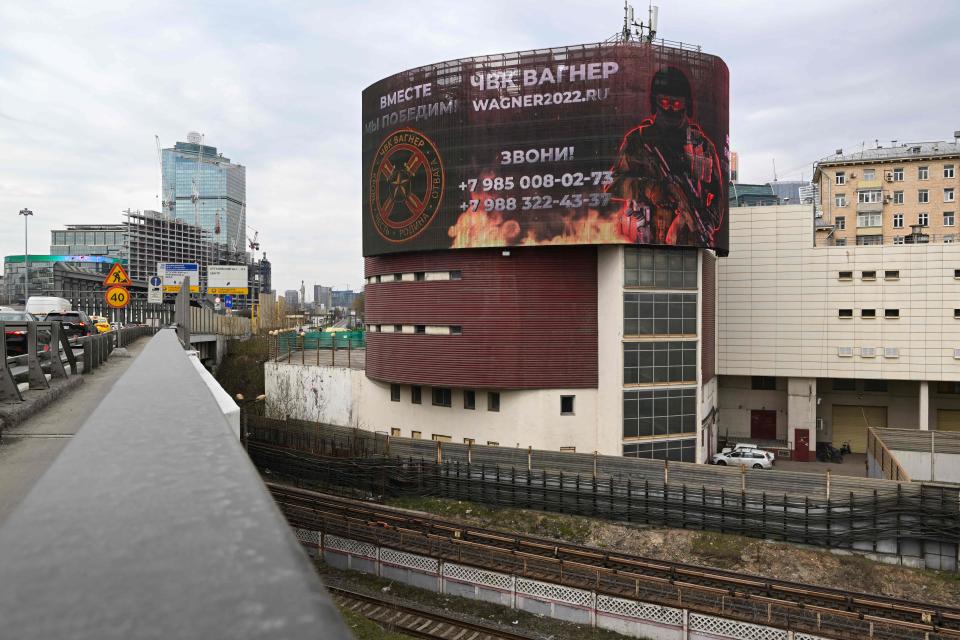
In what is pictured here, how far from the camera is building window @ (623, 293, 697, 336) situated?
34.3 metres

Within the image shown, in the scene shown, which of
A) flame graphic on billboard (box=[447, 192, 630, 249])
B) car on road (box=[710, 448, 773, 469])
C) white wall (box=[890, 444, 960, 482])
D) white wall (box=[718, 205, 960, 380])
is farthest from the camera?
white wall (box=[718, 205, 960, 380])

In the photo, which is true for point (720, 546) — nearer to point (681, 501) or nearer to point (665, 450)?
point (681, 501)

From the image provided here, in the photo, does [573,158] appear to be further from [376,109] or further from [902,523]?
[902,523]

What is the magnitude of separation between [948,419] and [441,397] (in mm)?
37677

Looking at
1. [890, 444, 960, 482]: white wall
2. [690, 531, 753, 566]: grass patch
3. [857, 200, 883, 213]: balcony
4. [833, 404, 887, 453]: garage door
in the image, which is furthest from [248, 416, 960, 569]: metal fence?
[857, 200, 883, 213]: balcony

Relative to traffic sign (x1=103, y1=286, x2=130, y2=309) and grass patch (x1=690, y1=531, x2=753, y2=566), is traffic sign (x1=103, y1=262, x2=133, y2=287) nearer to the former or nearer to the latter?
traffic sign (x1=103, y1=286, x2=130, y2=309)

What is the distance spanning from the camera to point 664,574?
74.4ft

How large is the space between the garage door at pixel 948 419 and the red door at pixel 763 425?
11.3 metres

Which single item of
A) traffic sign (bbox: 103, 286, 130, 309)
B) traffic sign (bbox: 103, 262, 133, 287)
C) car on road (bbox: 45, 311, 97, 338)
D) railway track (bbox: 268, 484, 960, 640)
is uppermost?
traffic sign (bbox: 103, 262, 133, 287)

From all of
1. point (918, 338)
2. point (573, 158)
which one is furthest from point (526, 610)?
point (918, 338)

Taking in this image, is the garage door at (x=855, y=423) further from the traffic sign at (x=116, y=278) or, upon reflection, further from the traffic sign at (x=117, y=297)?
the traffic sign at (x=116, y=278)

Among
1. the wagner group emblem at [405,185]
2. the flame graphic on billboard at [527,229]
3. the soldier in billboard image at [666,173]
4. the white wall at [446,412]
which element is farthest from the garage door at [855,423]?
the wagner group emblem at [405,185]

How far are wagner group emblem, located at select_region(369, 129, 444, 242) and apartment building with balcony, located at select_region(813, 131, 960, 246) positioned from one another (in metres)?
55.4

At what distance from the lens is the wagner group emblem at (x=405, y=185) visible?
120 feet
